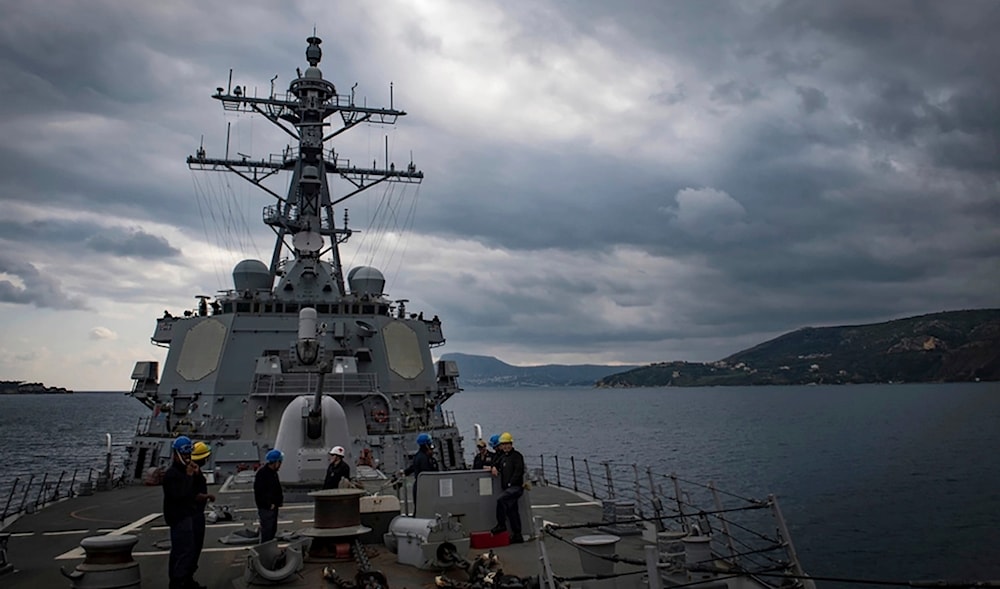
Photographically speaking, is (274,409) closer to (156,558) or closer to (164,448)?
(164,448)

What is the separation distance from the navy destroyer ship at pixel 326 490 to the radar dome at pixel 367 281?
48mm

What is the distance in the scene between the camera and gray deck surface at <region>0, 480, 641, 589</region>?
6809 mm

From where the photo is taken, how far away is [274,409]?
1741 centimetres

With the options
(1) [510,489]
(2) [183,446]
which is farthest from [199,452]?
(1) [510,489]

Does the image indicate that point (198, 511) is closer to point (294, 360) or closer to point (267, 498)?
point (267, 498)

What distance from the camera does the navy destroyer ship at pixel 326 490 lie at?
620 centimetres

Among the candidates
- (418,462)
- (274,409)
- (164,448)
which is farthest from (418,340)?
(418,462)

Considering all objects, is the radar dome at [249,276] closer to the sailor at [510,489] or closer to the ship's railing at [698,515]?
the ship's railing at [698,515]

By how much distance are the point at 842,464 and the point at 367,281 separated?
79.2 feet

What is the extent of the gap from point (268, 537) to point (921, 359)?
163510mm

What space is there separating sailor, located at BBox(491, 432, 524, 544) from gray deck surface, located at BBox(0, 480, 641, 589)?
248mm

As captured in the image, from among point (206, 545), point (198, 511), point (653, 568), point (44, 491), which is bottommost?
point (44, 491)

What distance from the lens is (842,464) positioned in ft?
108

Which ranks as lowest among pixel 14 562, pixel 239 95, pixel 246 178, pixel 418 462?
pixel 14 562
